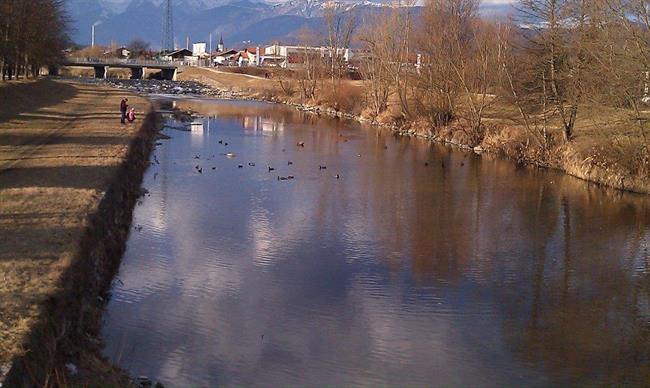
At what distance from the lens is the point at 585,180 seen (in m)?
28.2

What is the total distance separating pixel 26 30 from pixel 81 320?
35.5 metres

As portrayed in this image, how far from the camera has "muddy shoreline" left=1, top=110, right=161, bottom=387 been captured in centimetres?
812

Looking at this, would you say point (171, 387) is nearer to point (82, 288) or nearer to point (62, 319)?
point (62, 319)

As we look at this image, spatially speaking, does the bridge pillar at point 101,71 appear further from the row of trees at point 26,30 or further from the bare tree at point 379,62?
the bare tree at point 379,62

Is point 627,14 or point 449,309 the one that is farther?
point 627,14

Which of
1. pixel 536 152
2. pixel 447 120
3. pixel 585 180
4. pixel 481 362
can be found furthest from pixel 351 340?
pixel 447 120

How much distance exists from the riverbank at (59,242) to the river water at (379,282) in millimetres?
663

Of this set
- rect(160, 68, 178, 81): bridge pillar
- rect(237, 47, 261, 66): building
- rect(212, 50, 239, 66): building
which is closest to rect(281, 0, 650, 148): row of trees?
rect(160, 68, 178, 81): bridge pillar

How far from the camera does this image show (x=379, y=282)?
14453 millimetres

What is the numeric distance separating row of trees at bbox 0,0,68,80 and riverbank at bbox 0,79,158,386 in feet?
38.7

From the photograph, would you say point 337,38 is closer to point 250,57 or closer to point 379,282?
point 379,282

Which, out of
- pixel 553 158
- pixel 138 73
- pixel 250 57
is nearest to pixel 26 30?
pixel 553 158

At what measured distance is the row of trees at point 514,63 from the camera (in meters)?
26.3

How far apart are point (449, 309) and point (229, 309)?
12.9 feet
